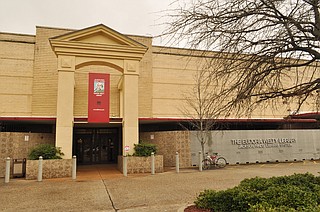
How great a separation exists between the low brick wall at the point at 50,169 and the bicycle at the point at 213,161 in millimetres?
8164

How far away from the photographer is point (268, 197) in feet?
Result: 17.2

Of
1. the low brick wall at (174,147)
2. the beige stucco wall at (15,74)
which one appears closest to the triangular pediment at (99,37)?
the low brick wall at (174,147)

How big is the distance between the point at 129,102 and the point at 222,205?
1075cm

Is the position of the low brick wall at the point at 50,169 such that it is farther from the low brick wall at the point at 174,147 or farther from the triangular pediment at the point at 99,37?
the triangular pediment at the point at 99,37

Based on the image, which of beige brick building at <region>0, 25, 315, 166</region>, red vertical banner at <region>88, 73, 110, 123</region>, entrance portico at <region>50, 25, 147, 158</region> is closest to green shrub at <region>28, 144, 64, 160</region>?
entrance portico at <region>50, 25, 147, 158</region>

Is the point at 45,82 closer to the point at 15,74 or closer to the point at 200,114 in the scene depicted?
the point at 15,74

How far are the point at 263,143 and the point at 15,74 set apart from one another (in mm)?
19129

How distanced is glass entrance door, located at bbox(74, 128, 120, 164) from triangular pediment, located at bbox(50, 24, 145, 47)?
29.7ft

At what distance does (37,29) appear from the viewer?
20438 millimetres

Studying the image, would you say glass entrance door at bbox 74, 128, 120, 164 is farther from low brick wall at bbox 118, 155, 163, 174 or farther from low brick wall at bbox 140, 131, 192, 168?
low brick wall at bbox 118, 155, 163, 174

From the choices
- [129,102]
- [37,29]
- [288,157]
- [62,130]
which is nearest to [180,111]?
[129,102]

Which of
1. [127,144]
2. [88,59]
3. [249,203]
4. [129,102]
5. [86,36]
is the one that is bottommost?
[249,203]

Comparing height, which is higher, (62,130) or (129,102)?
(129,102)

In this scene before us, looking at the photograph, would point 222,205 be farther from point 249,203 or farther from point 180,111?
point 180,111
